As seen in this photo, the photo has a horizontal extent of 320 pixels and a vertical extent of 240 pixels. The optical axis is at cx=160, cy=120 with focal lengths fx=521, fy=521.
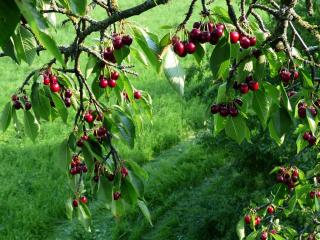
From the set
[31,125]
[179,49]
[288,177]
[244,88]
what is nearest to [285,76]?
[244,88]

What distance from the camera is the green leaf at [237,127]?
157cm

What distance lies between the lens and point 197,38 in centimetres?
129

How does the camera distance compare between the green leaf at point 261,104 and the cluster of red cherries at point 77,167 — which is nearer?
the green leaf at point 261,104

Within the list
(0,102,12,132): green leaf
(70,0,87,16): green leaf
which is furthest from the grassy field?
(70,0,87,16): green leaf

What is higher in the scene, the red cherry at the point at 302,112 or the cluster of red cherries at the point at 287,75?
the cluster of red cherries at the point at 287,75

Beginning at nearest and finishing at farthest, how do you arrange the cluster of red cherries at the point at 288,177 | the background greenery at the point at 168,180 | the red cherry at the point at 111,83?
the red cherry at the point at 111,83
the cluster of red cherries at the point at 288,177
the background greenery at the point at 168,180

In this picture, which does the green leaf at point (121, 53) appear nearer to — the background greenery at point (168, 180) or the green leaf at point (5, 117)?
the green leaf at point (5, 117)

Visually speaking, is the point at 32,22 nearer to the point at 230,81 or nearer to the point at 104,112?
the point at 230,81

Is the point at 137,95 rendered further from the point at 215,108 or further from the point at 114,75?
the point at 215,108

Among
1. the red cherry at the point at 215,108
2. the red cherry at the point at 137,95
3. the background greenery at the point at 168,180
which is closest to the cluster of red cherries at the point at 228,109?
the red cherry at the point at 215,108

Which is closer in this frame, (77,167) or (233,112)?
(233,112)

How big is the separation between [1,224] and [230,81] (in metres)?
5.83

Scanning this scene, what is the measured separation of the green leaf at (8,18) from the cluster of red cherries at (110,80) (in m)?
1.15

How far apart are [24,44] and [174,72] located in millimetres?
407
